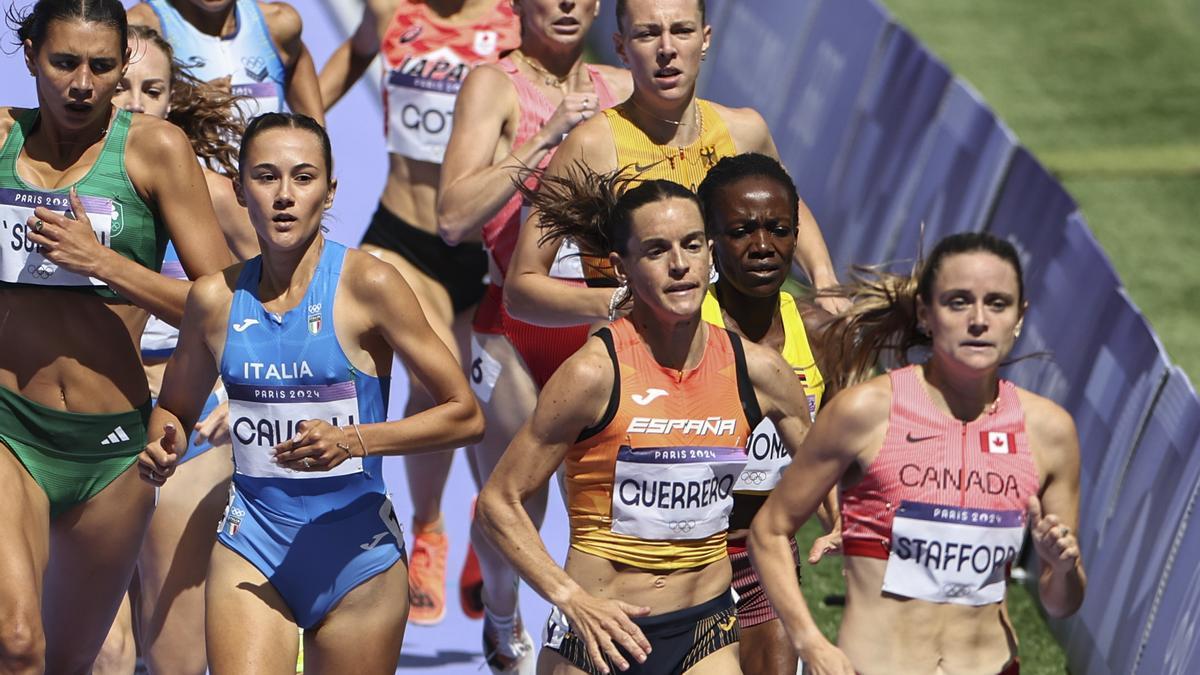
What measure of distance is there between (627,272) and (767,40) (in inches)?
321

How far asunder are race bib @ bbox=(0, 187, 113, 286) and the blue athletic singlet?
1.54 ft

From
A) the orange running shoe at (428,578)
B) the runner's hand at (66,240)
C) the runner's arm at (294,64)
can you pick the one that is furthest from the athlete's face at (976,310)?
the runner's arm at (294,64)

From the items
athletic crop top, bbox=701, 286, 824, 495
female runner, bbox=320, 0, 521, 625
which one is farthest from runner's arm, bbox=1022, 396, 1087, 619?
female runner, bbox=320, 0, 521, 625

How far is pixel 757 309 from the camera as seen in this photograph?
6203 mm

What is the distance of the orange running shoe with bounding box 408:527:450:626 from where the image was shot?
8.45m

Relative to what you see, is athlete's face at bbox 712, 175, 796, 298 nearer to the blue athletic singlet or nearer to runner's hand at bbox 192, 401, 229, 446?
the blue athletic singlet

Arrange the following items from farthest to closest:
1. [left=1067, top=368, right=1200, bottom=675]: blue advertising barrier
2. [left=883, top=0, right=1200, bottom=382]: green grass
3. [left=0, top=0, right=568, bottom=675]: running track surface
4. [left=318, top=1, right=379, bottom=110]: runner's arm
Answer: [left=883, top=0, right=1200, bottom=382]: green grass < [left=318, top=1, right=379, bottom=110]: runner's arm < [left=0, top=0, right=568, bottom=675]: running track surface < [left=1067, top=368, right=1200, bottom=675]: blue advertising barrier

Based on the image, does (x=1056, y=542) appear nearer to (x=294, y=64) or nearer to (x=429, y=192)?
(x=429, y=192)

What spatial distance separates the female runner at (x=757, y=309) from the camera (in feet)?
19.8

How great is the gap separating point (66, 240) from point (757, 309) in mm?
1928

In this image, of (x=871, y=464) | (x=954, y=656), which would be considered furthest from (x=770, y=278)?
(x=954, y=656)

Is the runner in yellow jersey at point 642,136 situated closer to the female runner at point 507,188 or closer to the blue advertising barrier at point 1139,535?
the female runner at point 507,188

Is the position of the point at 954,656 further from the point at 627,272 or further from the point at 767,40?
the point at 767,40

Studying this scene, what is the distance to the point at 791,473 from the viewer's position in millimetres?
5449
